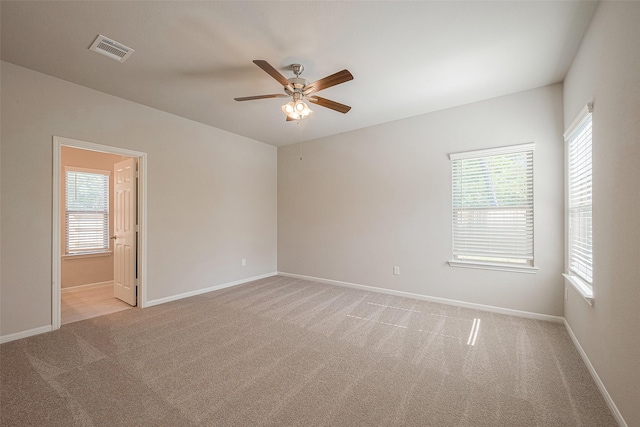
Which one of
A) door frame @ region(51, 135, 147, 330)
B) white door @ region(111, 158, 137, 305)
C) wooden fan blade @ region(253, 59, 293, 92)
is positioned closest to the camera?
wooden fan blade @ region(253, 59, 293, 92)

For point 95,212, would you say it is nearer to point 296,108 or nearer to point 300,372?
point 296,108

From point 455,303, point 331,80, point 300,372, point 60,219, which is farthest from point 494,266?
point 60,219

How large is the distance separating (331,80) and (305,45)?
1.34 feet

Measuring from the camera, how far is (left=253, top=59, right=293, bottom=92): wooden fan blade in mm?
2152

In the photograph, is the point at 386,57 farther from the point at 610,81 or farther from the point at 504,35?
the point at 610,81

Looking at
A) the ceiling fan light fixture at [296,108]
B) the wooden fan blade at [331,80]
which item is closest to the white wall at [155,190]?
the ceiling fan light fixture at [296,108]

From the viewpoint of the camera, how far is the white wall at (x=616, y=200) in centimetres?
149

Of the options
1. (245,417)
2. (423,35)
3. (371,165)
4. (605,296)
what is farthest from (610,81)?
(245,417)

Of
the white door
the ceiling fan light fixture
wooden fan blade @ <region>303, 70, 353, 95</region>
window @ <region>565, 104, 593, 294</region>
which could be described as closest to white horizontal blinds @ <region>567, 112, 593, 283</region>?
window @ <region>565, 104, 593, 294</region>

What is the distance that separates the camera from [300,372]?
2.21 metres

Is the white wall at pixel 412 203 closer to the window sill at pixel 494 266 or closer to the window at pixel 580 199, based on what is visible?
the window sill at pixel 494 266

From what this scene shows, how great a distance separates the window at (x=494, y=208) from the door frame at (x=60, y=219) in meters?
4.50

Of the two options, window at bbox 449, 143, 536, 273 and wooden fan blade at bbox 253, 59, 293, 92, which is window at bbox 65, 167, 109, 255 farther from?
window at bbox 449, 143, 536, 273

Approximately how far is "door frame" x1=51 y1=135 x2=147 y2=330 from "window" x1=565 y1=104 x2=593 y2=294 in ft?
16.8
